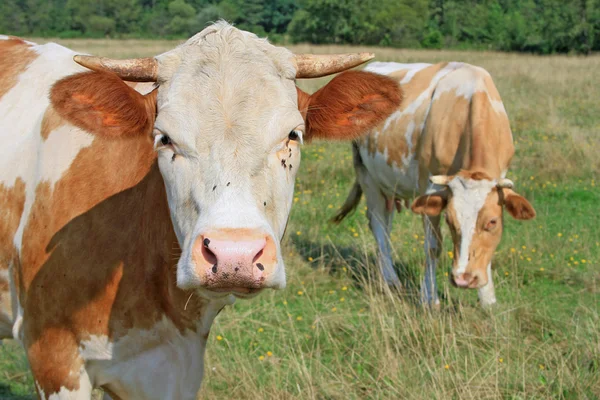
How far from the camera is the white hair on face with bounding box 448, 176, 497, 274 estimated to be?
218 inches

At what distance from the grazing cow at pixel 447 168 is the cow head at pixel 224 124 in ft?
6.90

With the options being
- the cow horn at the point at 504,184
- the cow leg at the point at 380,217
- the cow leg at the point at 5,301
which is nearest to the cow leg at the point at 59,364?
the cow leg at the point at 5,301

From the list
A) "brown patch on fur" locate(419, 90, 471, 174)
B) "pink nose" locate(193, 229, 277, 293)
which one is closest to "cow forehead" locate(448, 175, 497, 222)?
"brown patch on fur" locate(419, 90, 471, 174)

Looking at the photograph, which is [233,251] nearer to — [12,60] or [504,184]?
[12,60]

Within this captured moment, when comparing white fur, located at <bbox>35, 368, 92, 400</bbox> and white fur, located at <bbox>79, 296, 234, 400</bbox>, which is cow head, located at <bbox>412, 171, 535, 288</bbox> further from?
white fur, located at <bbox>35, 368, 92, 400</bbox>

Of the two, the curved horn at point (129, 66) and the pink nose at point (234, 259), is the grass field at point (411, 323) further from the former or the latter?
the curved horn at point (129, 66)

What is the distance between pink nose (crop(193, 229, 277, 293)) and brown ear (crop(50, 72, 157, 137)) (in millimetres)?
777

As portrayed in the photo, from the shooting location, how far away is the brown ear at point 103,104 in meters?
2.67

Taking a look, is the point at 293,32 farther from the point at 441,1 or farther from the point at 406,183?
the point at 406,183

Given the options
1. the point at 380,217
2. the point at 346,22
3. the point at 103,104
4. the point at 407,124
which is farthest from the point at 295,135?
the point at 346,22

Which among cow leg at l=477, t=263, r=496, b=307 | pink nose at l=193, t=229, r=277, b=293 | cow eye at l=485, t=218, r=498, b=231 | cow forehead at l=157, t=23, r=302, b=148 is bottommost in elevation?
cow leg at l=477, t=263, r=496, b=307

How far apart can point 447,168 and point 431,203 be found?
0.55 meters

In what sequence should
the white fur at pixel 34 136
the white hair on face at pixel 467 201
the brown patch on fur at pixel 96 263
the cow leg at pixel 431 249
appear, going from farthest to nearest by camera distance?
the cow leg at pixel 431 249 < the white hair on face at pixel 467 201 < the white fur at pixel 34 136 < the brown patch on fur at pixel 96 263

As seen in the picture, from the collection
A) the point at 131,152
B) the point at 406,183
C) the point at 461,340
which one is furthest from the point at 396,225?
the point at 131,152
